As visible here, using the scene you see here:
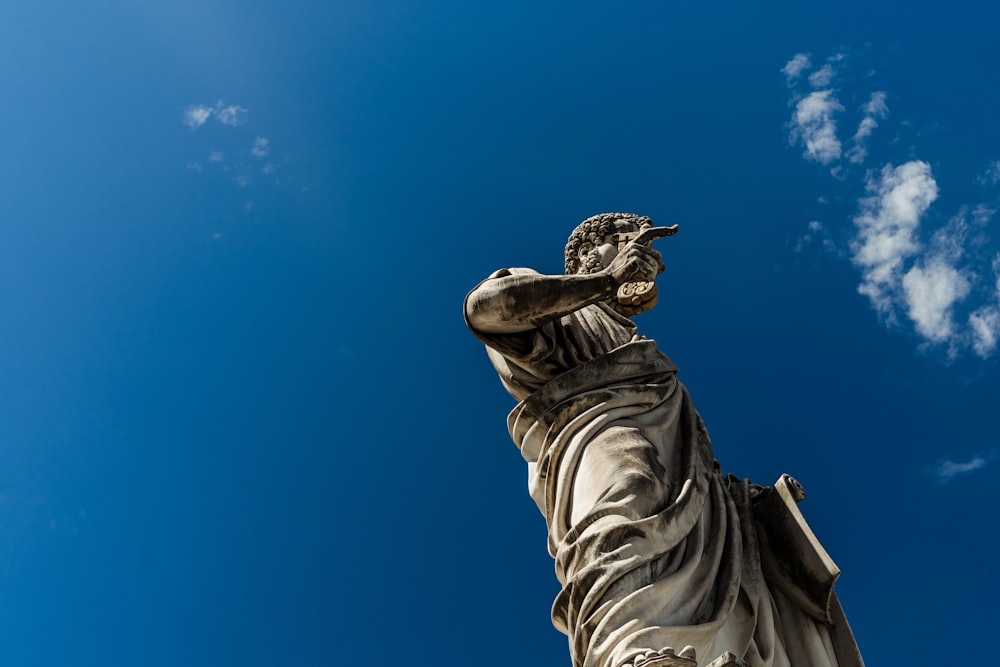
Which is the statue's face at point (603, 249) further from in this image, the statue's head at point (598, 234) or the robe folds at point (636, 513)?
the robe folds at point (636, 513)

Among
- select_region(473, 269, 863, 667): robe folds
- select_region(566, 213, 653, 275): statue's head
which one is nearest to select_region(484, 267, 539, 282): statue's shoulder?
select_region(473, 269, 863, 667): robe folds

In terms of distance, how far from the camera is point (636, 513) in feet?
18.3

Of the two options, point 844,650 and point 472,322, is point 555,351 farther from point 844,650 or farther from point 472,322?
point 844,650

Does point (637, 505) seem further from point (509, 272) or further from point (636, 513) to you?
point (509, 272)

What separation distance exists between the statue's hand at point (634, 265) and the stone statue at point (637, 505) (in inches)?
0.6

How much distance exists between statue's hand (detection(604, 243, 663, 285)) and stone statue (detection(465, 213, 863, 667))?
0.01 meters

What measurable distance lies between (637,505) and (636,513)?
0.06 m

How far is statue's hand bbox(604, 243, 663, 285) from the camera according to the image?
6750mm

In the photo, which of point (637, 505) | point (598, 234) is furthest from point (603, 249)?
point (637, 505)

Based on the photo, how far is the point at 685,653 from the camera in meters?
4.54

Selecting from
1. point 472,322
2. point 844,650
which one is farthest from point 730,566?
point 472,322

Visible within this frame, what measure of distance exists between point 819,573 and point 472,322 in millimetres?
2796

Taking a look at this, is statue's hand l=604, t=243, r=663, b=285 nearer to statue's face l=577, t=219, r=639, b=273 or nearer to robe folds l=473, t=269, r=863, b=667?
robe folds l=473, t=269, r=863, b=667

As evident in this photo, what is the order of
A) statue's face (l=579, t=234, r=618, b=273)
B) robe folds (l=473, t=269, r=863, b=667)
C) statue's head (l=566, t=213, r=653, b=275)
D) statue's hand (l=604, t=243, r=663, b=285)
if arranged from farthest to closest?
statue's head (l=566, t=213, r=653, b=275) → statue's face (l=579, t=234, r=618, b=273) → statue's hand (l=604, t=243, r=663, b=285) → robe folds (l=473, t=269, r=863, b=667)
